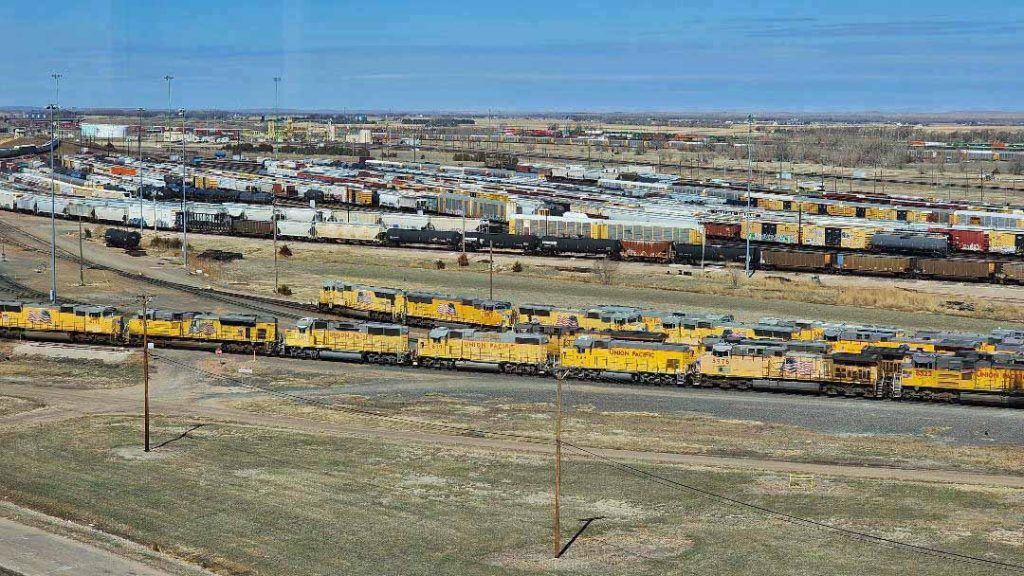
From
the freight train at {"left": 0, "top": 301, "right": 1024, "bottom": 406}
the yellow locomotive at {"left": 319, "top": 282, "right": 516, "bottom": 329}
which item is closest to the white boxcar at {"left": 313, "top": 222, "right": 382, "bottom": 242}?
the yellow locomotive at {"left": 319, "top": 282, "right": 516, "bottom": 329}

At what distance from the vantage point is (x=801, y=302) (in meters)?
86.9

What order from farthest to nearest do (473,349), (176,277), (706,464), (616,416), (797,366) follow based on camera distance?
1. (176,277)
2. (473,349)
3. (797,366)
4. (616,416)
5. (706,464)

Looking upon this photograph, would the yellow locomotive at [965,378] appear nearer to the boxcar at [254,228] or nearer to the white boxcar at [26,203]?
the boxcar at [254,228]

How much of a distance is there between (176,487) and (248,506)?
12.8 feet

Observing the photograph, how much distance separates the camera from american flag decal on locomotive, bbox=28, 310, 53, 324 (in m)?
73.4

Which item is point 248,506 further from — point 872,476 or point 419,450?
point 872,476

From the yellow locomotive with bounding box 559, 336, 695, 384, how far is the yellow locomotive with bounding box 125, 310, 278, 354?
1802 centimetres

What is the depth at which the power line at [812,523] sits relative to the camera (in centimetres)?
3600

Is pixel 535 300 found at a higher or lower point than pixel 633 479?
higher

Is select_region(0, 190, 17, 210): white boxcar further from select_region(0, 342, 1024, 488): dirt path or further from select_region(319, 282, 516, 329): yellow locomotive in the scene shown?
select_region(0, 342, 1024, 488): dirt path

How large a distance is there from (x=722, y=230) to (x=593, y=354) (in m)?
55.7

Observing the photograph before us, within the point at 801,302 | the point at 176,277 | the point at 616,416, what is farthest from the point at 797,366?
the point at 176,277

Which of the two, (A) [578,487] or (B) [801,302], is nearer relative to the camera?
(A) [578,487]

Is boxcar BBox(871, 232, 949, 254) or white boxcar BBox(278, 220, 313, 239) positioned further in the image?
white boxcar BBox(278, 220, 313, 239)
